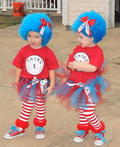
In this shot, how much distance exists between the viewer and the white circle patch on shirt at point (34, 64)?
160 inches

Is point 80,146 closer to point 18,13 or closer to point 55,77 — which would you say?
point 55,77

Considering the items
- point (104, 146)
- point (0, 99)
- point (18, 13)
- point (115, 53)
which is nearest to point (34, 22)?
point (104, 146)

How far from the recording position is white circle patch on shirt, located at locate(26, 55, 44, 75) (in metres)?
4.07

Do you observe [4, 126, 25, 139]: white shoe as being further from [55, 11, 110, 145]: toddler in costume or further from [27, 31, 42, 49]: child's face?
[27, 31, 42, 49]: child's face

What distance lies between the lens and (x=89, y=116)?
3.98 metres

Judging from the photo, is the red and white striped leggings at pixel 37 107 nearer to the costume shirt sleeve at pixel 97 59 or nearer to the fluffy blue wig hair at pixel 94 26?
the costume shirt sleeve at pixel 97 59

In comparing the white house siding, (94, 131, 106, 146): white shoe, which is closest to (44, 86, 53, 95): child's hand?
(94, 131, 106, 146): white shoe

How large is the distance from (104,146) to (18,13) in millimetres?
12048

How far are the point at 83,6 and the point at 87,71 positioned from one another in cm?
816

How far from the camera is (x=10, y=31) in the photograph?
11.8m

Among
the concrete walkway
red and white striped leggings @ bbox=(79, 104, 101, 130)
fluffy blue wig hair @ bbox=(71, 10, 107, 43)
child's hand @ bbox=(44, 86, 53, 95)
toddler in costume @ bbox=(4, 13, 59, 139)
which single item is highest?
fluffy blue wig hair @ bbox=(71, 10, 107, 43)

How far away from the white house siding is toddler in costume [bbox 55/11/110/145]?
7.73 metres

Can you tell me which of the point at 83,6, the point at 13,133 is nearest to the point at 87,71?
the point at 13,133

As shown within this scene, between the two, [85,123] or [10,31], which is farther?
[10,31]
